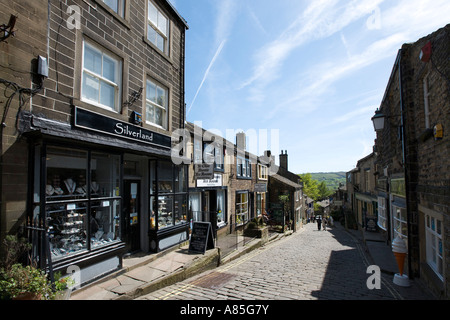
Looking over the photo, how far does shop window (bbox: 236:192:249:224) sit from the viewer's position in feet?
56.6

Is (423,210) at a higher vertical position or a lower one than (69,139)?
lower

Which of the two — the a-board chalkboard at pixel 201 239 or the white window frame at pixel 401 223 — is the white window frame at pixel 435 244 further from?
the a-board chalkboard at pixel 201 239

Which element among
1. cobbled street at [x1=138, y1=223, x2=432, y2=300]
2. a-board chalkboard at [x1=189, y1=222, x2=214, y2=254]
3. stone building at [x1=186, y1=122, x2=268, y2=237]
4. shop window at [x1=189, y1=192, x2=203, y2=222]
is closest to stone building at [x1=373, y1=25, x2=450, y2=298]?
cobbled street at [x1=138, y1=223, x2=432, y2=300]

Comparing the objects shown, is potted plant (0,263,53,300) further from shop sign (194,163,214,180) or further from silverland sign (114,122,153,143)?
shop sign (194,163,214,180)

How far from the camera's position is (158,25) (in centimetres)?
902

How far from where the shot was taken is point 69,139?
5078mm

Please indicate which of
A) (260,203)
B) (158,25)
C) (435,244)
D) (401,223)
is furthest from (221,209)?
(435,244)

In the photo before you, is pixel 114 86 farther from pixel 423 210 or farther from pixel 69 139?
pixel 423 210

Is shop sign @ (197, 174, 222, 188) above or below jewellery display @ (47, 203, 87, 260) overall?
above

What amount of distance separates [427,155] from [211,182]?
30.0ft

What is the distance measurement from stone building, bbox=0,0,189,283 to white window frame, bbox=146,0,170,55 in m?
0.05

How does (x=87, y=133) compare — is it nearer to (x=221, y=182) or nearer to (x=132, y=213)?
(x=132, y=213)

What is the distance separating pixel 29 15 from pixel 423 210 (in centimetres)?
1039
